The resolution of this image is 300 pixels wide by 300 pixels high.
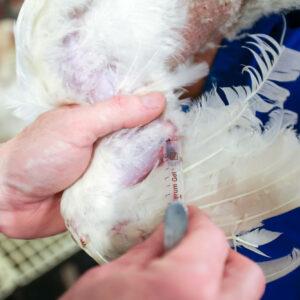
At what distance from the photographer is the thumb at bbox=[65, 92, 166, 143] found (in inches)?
20.8

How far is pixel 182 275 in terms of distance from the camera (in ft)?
0.92

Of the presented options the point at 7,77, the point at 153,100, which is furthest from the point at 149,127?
the point at 7,77

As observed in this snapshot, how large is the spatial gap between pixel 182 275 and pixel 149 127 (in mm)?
333

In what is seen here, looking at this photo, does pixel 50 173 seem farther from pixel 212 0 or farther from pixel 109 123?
pixel 212 0

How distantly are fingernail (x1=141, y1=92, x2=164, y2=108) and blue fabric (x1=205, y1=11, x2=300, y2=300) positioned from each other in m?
0.24

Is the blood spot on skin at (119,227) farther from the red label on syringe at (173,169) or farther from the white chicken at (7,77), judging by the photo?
the white chicken at (7,77)

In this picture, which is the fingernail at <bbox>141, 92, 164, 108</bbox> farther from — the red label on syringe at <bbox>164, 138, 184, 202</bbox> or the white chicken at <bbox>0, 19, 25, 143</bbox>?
the white chicken at <bbox>0, 19, 25, 143</bbox>

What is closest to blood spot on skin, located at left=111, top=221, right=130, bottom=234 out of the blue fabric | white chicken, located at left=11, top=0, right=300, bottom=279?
white chicken, located at left=11, top=0, right=300, bottom=279

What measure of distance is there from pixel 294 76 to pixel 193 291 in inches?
16.1

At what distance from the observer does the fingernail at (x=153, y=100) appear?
0.54m

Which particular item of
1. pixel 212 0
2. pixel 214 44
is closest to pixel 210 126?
pixel 212 0

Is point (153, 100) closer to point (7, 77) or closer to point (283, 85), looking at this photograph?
point (283, 85)

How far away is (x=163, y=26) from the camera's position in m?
0.55

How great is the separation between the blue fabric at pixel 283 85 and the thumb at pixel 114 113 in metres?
0.26
